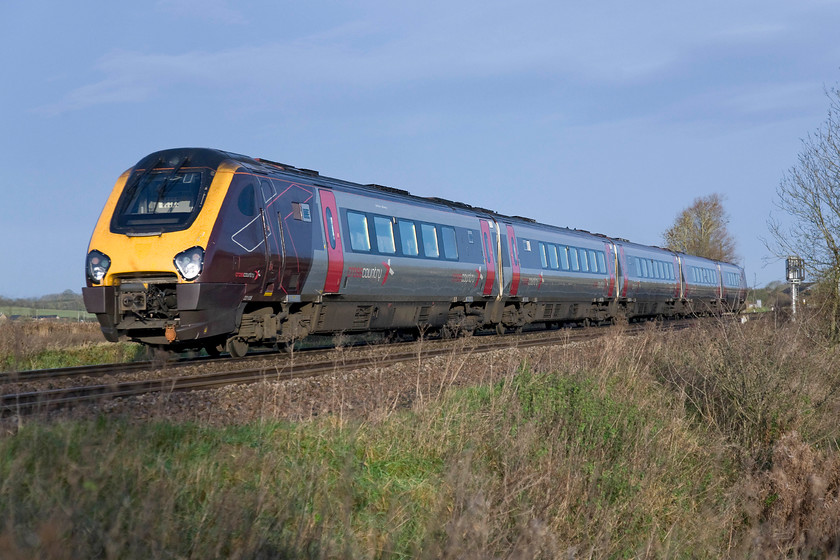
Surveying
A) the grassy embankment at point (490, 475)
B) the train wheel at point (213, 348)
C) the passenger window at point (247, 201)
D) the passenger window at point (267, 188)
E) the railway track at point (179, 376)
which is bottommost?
the grassy embankment at point (490, 475)

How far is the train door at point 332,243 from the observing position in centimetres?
1388

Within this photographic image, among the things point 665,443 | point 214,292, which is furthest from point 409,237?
point 665,443

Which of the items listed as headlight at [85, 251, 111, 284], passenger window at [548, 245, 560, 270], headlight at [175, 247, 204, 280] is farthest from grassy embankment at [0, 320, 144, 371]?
passenger window at [548, 245, 560, 270]

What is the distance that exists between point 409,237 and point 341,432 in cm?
1000

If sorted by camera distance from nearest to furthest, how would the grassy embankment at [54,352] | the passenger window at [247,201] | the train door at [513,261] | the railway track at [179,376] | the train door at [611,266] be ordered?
the railway track at [179,376]
the passenger window at [247,201]
the grassy embankment at [54,352]
the train door at [513,261]
the train door at [611,266]

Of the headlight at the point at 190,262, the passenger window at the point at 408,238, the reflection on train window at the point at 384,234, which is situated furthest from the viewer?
the passenger window at the point at 408,238

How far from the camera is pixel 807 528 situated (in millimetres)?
7797

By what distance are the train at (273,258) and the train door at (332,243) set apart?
2 cm

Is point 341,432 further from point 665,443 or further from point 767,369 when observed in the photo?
point 767,369

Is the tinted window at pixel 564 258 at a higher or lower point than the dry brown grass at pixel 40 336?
higher

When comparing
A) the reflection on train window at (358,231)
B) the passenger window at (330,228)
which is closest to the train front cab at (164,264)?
the passenger window at (330,228)

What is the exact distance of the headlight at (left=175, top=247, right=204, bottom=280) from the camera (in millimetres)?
11305

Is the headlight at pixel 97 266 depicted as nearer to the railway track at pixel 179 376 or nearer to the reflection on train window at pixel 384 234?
the railway track at pixel 179 376

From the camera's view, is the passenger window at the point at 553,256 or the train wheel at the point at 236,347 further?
the passenger window at the point at 553,256
